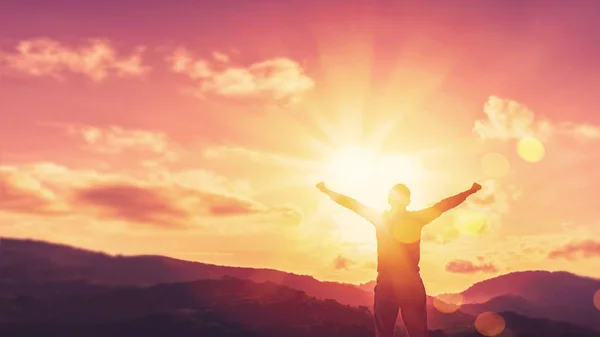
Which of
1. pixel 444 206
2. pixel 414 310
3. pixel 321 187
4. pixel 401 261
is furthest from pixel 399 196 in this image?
pixel 414 310

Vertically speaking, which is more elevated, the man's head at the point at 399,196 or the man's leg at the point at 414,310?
the man's head at the point at 399,196

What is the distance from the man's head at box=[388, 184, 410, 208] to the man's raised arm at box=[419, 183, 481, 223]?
1.32 feet

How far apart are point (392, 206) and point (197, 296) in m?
166

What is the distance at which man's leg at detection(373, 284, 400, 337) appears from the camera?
12305 mm

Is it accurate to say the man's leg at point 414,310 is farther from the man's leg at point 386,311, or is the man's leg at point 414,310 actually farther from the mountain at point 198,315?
the mountain at point 198,315

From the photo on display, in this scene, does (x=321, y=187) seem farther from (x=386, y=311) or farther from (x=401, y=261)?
(x=386, y=311)

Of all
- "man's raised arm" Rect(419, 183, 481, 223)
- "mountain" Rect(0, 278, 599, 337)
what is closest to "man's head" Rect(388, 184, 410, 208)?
"man's raised arm" Rect(419, 183, 481, 223)

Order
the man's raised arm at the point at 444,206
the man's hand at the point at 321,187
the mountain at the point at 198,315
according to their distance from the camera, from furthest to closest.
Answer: the mountain at the point at 198,315 < the man's hand at the point at 321,187 < the man's raised arm at the point at 444,206

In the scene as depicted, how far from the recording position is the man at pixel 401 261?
12195 millimetres

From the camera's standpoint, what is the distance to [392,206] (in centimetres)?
1241

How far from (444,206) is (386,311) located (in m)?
2.40

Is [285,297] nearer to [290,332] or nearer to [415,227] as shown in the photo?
[290,332]

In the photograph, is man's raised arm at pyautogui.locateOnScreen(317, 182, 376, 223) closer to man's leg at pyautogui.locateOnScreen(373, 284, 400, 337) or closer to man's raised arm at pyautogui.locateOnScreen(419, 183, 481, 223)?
man's raised arm at pyautogui.locateOnScreen(419, 183, 481, 223)

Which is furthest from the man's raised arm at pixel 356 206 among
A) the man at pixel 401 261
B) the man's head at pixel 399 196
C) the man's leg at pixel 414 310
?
the man's leg at pixel 414 310
